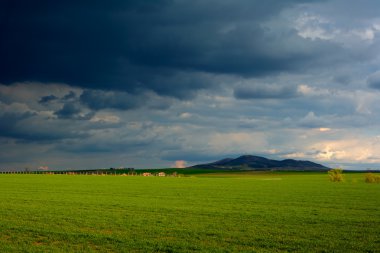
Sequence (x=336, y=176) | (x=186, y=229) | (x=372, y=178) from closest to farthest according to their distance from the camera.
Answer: (x=186, y=229) < (x=372, y=178) < (x=336, y=176)

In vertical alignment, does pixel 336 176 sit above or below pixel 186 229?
above

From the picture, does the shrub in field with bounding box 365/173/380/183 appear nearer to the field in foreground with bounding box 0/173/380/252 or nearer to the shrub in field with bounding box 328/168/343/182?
the shrub in field with bounding box 328/168/343/182

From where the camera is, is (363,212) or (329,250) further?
(363,212)

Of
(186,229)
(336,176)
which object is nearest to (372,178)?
(336,176)

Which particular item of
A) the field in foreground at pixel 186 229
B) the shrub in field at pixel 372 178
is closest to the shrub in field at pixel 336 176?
the shrub in field at pixel 372 178

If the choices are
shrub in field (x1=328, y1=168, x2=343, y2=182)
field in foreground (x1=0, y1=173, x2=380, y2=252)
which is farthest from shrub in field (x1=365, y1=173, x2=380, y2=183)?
field in foreground (x1=0, y1=173, x2=380, y2=252)

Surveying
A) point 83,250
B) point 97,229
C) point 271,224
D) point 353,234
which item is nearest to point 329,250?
point 353,234

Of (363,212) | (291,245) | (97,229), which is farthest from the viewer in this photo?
(363,212)

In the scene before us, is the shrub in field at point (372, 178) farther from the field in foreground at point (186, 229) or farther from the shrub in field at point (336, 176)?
the field in foreground at point (186, 229)

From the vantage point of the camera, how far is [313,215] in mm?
24266

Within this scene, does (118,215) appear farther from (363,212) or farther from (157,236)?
(363,212)

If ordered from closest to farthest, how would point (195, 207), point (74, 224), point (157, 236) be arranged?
point (157, 236), point (74, 224), point (195, 207)

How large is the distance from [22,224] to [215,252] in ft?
34.6

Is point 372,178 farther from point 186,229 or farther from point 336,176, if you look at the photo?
point 186,229
